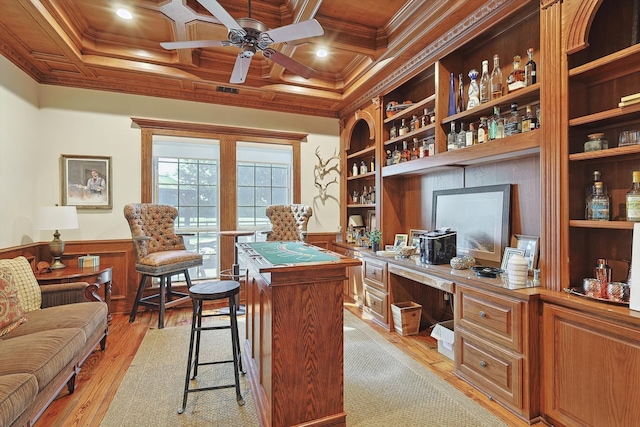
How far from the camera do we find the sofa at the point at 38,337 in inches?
61.3

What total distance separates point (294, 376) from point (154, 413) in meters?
1.07

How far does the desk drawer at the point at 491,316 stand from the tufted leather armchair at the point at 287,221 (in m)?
2.49

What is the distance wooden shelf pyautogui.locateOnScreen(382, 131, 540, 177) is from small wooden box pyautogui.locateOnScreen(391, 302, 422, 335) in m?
1.48

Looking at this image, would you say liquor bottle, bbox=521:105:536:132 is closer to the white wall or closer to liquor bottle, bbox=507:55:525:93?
liquor bottle, bbox=507:55:525:93

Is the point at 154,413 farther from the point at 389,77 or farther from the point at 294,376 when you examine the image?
the point at 389,77

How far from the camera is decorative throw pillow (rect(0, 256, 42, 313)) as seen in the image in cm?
243

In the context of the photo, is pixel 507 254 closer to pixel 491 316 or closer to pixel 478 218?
pixel 478 218

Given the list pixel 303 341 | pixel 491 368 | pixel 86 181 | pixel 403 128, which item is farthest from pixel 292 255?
pixel 86 181

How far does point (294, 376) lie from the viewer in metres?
1.69

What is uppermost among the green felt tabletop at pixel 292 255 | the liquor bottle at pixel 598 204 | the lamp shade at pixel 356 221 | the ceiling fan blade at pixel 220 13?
the ceiling fan blade at pixel 220 13

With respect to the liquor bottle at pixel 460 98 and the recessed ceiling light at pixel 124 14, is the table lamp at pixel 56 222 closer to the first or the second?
the recessed ceiling light at pixel 124 14

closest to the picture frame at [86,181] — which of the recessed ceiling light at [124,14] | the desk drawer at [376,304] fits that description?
the recessed ceiling light at [124,14]

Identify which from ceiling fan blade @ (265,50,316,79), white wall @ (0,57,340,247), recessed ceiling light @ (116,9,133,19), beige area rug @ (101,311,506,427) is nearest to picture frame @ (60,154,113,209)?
white wall @ (0,57,340,247)

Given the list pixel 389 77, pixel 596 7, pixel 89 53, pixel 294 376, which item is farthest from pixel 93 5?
pixel 596 7
